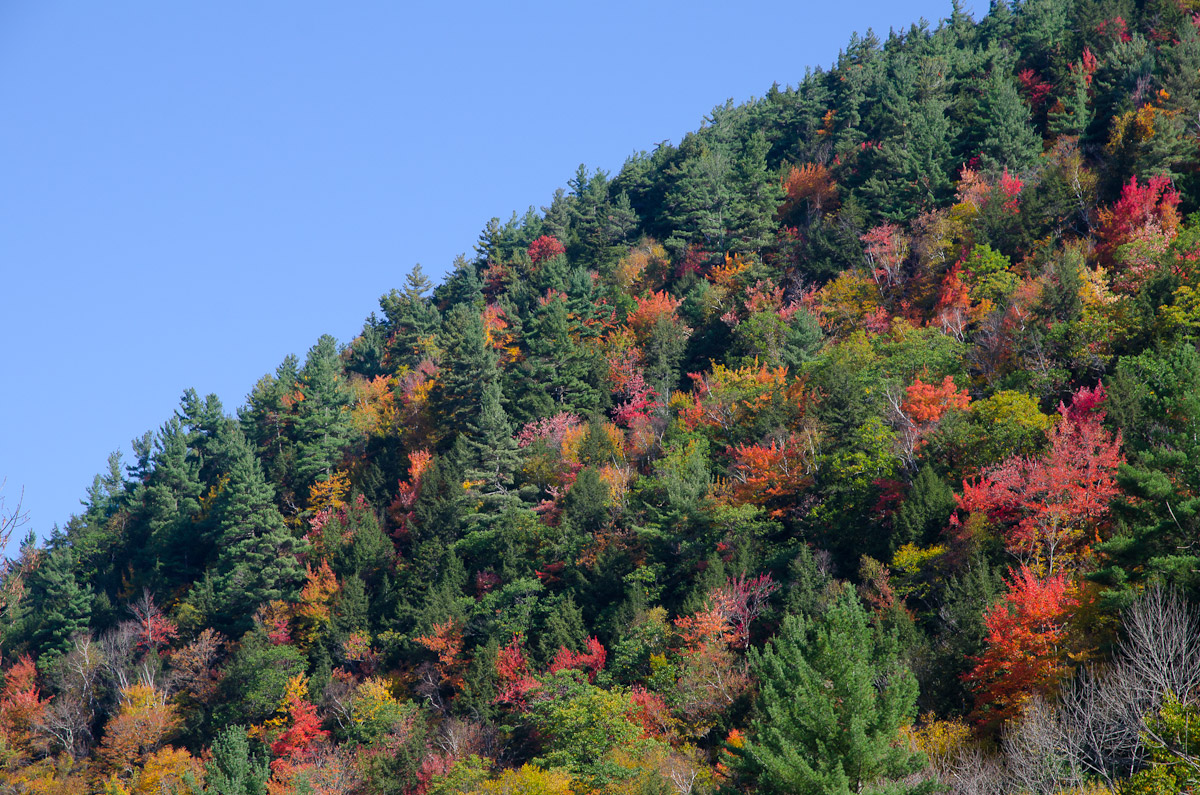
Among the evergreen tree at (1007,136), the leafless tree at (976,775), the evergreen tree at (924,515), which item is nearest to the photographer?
the leafless tree at (976,775)

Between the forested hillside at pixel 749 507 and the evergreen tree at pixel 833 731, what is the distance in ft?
0.32

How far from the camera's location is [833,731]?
25594 millimetres

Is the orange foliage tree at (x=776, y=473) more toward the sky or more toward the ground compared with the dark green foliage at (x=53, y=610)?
more toward the ground

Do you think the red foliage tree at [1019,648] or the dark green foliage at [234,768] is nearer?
the red foliage tree at [1019,648]

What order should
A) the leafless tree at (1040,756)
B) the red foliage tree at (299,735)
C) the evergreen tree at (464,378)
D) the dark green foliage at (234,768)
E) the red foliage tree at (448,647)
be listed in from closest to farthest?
1. the leafless tree at (1040,756)
2. the dark green foliage at (234,768)
3. the red foliage tree at (299,735)
4. the red foliage tree at (448,647)
5. the evergreen tree at (464,378)

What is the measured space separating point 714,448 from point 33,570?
49797mm

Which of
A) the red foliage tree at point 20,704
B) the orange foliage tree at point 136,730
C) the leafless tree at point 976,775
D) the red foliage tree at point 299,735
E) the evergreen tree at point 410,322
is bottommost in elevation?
the leafless tree at point 976,775

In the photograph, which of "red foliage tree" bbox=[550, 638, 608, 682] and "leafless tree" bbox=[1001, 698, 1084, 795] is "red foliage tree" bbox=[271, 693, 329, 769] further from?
"leafless tree" bbox=[1001, 698, 1084, 795]

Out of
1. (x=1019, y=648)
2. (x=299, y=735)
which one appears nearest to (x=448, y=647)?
(x=299, y=735)

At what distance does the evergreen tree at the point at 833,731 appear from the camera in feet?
81.9

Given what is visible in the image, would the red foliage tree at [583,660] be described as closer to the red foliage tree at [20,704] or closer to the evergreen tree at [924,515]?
the evergreen tree at [924,515]

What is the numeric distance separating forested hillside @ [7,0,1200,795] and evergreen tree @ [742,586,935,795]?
0.32ft

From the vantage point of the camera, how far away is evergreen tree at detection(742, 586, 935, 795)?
81.9 ft

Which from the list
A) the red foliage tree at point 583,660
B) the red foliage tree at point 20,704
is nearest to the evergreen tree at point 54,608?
the red foliage tree at point 20,704
